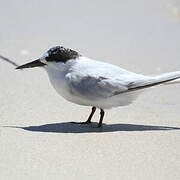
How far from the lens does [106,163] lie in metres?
4.10

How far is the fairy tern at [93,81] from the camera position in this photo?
5.04 meters

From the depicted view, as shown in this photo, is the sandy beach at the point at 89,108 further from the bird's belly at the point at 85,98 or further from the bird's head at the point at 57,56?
the bird's head at the point at 57,56

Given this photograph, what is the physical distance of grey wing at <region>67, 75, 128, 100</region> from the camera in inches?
197

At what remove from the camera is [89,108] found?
5926 mm

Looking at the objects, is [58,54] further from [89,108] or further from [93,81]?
[89,108]

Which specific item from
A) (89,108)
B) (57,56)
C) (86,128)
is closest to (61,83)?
(57,56)

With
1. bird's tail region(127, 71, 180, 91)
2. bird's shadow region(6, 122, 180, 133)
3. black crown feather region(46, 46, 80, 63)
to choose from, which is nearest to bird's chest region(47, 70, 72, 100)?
black crown feather region(46, 46, 80, 63)

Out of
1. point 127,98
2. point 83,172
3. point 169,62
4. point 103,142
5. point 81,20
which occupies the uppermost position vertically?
point 81,20

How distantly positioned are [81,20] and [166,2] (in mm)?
1808

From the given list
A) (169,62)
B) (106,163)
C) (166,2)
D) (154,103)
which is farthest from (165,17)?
(106,163)

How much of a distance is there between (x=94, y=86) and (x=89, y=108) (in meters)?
0.91

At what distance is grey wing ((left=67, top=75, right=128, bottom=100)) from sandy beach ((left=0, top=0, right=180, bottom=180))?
292 mm

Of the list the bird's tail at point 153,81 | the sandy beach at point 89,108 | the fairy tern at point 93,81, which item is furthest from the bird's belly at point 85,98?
the sandy beach at point 89,108

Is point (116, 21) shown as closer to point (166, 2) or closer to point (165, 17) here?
point (165, 17)
